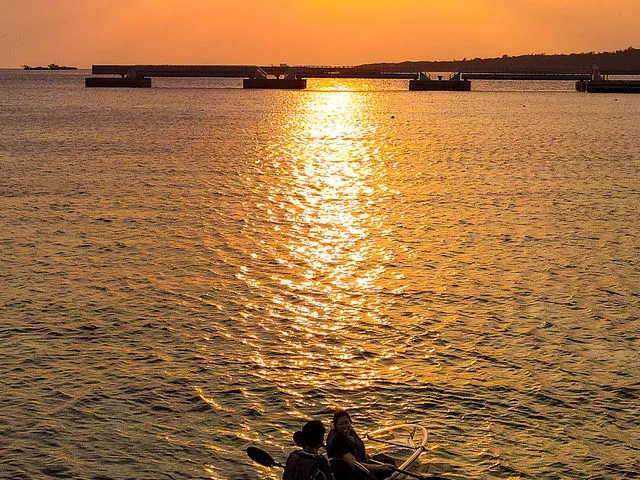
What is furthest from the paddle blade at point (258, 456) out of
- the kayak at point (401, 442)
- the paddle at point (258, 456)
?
the kayak at point (401, 442)

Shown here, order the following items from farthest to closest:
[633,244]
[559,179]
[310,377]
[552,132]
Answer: [552,132], [559,179], [633,244], [310,377]

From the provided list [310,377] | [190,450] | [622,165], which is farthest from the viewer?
[622,165]

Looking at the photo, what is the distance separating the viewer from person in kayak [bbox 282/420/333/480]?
14.0m

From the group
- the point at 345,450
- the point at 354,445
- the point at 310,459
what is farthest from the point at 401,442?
the point at 310,459

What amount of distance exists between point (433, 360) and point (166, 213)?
2668 centimetres

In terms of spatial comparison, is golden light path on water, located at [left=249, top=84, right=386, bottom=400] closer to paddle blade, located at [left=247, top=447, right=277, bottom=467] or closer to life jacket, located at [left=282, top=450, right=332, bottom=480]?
paddle blade, located at [left=247, top=447, right=277, bottom=467]

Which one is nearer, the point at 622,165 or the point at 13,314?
the point at 13,314

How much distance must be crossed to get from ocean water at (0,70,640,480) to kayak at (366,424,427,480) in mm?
643

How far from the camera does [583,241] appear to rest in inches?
1618

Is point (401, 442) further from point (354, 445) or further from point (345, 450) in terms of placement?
point (345, 450)

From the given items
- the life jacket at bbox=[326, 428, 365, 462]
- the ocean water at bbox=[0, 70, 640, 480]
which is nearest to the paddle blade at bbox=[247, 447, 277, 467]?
the life jacket at bbox=[326, 428, 365, 462]

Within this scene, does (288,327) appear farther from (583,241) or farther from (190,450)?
(583,241)

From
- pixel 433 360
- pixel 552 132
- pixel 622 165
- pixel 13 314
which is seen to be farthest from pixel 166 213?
pixel 552 132

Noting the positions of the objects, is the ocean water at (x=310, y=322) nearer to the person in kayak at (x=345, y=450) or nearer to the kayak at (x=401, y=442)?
the kayak at (x=401, y=442)
